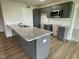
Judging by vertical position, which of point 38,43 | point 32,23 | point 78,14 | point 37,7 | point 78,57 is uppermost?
point 37,7

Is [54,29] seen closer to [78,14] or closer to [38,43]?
[78,14]

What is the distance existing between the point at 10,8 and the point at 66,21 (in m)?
3.69

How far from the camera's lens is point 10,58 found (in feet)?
6.64

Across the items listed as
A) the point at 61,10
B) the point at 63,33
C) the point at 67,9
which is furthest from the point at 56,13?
the point at 63,33

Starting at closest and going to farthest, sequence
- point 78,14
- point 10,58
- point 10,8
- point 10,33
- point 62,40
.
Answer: point 10,58, point 78,14, point 62,40, point 10,8, point 10,33

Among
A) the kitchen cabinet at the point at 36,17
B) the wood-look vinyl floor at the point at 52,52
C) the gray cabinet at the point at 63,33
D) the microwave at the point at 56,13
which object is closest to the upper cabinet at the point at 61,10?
the microwave at the point at 56,13

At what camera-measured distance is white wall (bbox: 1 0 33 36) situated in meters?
3.73

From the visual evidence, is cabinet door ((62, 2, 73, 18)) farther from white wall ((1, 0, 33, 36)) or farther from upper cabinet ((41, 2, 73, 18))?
white wall ((1, 0, 33, 36))

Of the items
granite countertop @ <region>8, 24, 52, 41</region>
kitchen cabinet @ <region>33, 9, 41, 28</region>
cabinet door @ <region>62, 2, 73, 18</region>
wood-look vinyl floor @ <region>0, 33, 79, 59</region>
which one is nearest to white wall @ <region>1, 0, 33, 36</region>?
kitchen cabinet @ <region>33, 9, 41, 28</region>

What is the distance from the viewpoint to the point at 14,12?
13.4 ft

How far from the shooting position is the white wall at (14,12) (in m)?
3.73

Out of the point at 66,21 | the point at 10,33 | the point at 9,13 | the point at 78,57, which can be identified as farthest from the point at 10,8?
the point at 78,57

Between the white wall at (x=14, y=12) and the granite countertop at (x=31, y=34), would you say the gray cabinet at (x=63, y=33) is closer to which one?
the granite countertop at (x=31, y=34)

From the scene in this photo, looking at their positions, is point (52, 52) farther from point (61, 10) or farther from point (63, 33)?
point (61, 10)
